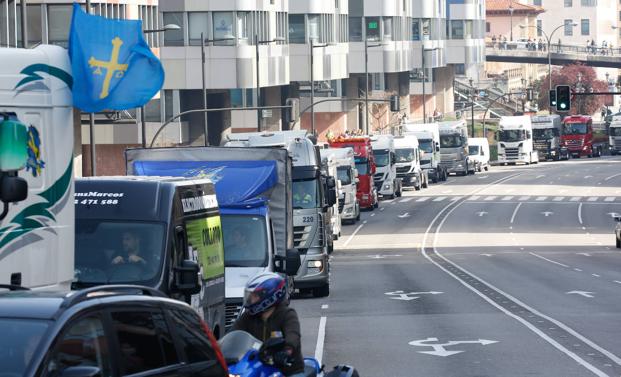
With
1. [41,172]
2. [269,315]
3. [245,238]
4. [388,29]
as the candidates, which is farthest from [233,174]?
[388,29]

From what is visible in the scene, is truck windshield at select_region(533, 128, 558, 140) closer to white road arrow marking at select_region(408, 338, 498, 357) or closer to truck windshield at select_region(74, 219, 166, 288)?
white road arrow marking at select_region(408, 338, 498, 357)

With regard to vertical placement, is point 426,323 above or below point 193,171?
below

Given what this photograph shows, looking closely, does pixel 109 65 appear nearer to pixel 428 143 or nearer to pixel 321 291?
pixel 321 291

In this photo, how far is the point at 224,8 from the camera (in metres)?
82.2

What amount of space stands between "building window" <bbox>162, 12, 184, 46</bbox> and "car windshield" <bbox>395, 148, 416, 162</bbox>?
1351cm

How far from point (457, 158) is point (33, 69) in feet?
301

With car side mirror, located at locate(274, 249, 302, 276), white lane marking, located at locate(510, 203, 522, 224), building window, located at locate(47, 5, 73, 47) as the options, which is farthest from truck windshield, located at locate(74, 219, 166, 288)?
white lane marking, located at locate(510, 203, 522, 224)

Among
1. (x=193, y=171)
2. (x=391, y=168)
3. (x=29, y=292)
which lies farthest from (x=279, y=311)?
(x=391, y=168)

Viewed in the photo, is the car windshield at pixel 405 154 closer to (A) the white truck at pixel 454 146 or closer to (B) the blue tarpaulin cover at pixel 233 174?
(A) the white truck at pixel 454 146

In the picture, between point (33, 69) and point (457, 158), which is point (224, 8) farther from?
point (33, 69)

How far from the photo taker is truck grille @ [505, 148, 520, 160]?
11956 centimetres

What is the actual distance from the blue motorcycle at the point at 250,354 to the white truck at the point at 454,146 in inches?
3527

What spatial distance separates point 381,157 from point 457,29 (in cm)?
7677

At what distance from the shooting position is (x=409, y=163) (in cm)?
8844
